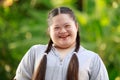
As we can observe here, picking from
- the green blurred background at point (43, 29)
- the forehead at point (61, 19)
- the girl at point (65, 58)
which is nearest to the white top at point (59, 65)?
the girl at point (65, 58)

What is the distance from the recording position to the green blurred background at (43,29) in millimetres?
6789

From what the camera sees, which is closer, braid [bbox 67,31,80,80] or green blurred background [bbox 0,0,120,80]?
braid [bbox 67,31,80,80]

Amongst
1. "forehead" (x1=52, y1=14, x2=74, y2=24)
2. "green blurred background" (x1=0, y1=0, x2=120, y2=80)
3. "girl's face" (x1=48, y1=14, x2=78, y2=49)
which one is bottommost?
"green blurred background" (x1=0, y1=0, x2=120, y2=80)

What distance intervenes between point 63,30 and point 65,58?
0.21m

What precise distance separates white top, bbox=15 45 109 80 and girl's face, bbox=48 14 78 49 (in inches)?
3.8

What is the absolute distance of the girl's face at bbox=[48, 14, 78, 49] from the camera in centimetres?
322

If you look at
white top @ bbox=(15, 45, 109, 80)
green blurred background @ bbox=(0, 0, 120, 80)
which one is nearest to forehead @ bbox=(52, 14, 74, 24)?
white top @ bbox=(15, 45, 109, 80)

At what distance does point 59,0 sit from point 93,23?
1.37 metres

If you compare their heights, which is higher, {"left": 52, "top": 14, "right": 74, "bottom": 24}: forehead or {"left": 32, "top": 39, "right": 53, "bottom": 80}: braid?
{"left": 52, "top": 14, "right": 74, "bottom": 24}: forehead

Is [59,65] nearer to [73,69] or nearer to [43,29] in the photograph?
[73,69]

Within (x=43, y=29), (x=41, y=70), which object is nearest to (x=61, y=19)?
(x=41, y=70)

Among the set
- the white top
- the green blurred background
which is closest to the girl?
the white top

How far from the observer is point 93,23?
23.6 ft

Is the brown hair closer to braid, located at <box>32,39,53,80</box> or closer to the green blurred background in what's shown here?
braid, located at <box>32,39,53,80</box>
